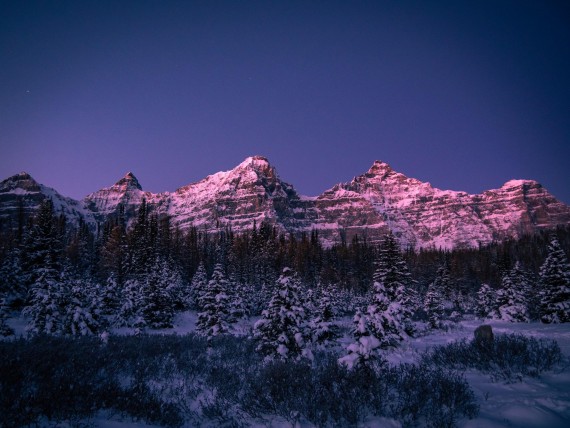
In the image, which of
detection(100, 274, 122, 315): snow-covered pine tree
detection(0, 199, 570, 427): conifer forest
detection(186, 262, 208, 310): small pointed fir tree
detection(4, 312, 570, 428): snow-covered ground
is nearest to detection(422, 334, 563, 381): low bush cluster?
detection(0, 199, 570, 427): conifer forest

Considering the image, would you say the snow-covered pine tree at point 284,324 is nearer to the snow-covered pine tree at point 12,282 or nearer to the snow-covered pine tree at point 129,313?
the snow-covered pine tree at point 129,313

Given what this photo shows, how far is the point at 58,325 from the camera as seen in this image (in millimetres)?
19250

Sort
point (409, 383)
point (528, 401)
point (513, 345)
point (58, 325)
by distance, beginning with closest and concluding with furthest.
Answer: point (528, 401) < point (409, 383) < point (513, 345) < point (58, 325)

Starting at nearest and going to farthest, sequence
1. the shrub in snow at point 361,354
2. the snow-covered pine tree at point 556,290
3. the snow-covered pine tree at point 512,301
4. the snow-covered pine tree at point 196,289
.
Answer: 1. the shrub in snow at point 361,354
2. the snow-covered pine tree at point 556,290
3. the snow-covered pine tree at point 512,301
4. the snow-covered pine tree at point 196,289

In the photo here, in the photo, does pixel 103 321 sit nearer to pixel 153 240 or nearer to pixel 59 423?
pixel 59 423

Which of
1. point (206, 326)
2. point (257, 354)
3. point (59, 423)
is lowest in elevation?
point (206, 326)

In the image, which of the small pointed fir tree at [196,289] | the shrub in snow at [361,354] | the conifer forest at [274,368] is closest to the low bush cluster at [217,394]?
the conifer forest at [274,368]

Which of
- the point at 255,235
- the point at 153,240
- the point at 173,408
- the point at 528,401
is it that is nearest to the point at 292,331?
the point at 173,408

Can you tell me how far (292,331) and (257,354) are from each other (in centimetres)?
185

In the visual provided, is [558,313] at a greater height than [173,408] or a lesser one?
lesser

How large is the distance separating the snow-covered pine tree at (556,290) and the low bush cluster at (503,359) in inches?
581

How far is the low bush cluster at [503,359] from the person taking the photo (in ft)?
26.1

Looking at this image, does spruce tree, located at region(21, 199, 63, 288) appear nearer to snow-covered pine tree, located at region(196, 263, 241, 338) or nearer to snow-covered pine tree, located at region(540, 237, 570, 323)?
snow-covered pine tree, located at region(196, 263, 241, 338)

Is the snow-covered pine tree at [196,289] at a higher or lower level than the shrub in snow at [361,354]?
lower
